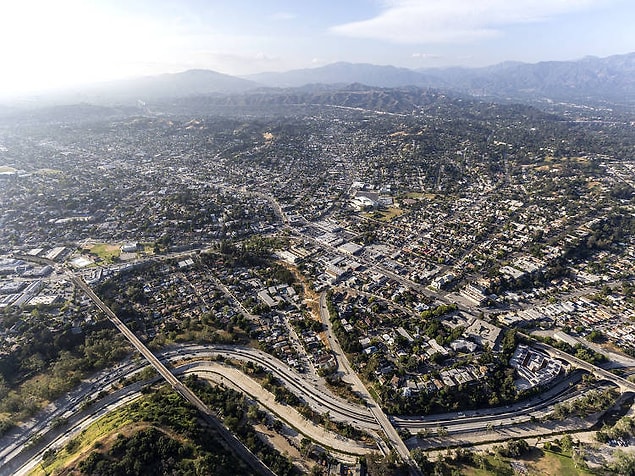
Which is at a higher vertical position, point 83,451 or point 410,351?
point 83,451

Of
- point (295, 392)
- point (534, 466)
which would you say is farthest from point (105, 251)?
point (534, 466)

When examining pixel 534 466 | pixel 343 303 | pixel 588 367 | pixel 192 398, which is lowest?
pixel 534 466

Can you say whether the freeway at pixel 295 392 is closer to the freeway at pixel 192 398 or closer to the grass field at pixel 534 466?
the freeway at pixel 192 398

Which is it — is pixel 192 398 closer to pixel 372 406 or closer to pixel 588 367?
pixel 372 406

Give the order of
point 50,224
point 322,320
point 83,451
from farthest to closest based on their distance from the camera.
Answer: point 50,224 < point 322,320 < point 83,451

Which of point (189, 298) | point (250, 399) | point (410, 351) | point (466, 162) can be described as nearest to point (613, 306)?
point (410, 351)

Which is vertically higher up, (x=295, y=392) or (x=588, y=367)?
(x=295, y=392)

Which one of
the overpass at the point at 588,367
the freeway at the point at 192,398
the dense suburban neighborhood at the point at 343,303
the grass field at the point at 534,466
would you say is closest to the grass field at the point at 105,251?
the dense suburban neighborhood at the point at 343,303

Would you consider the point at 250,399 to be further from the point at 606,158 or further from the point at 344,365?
the point at 606,158
